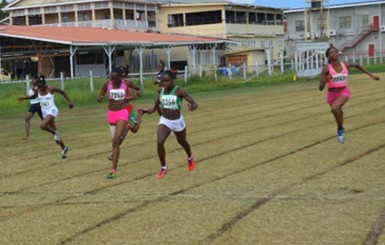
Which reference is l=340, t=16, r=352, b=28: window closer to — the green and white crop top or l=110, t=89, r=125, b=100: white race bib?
l=110, t=89, r=125, b=100: white race bib

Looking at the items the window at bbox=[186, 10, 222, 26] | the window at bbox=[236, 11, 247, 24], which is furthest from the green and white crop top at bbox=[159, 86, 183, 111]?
the window at bbox=[236, 11, 247, 24]

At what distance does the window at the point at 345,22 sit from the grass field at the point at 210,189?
192ft

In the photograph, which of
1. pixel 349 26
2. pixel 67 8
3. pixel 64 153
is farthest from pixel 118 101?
pixel 349 26

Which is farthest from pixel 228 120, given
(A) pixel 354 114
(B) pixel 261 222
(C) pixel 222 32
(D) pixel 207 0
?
(D) pixel 207 0

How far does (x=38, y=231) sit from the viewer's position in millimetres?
7105

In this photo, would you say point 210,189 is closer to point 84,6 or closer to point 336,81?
point 336,81

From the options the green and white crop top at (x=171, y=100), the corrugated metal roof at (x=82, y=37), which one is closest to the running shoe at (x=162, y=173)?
the green and white crop top at (x=171, y=100)

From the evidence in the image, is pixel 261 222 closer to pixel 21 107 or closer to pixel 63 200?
pixel 63 200

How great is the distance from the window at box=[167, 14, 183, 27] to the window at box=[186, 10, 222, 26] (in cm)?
81

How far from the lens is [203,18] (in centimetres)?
6406

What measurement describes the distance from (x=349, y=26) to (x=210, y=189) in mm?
66915

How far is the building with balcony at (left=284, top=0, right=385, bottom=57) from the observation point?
70.0 m

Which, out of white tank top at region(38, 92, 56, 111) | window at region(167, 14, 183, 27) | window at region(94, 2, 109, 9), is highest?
window at region(94, 2, 109, 9)

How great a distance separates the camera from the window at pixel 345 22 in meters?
72.6
